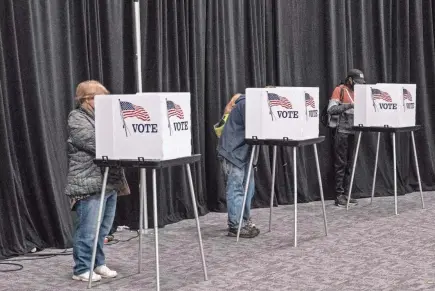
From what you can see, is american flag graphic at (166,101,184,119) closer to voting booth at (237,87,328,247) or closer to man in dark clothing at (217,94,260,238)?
voting booth at (237,87,328,247)

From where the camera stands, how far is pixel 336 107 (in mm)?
6855

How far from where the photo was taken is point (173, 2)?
6348mm

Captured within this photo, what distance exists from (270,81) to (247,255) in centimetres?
291

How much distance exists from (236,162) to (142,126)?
1.75 meters

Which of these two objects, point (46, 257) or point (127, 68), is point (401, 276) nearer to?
point (46, 257)

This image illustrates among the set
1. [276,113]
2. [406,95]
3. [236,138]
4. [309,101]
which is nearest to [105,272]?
[236,138]

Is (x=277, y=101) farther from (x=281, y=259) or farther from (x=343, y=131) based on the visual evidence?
(x=343, y=131)

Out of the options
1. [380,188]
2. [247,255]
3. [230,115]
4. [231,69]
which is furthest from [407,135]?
[247,255]

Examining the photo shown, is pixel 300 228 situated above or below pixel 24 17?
below

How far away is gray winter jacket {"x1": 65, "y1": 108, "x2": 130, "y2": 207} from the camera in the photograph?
164 inches

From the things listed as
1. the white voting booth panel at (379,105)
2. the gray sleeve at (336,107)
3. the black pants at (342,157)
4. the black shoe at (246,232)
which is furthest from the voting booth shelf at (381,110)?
the black shoe at (246,232)

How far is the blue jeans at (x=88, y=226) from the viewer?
13.9 ft

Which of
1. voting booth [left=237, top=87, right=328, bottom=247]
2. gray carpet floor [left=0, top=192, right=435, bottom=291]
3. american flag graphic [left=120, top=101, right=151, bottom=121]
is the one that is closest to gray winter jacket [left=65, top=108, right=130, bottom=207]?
american flag graphic [left=120, top=101, right=151, bottom=121]

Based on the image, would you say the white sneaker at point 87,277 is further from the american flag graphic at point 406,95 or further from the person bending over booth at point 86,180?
the american flag graphic at point 406,95
